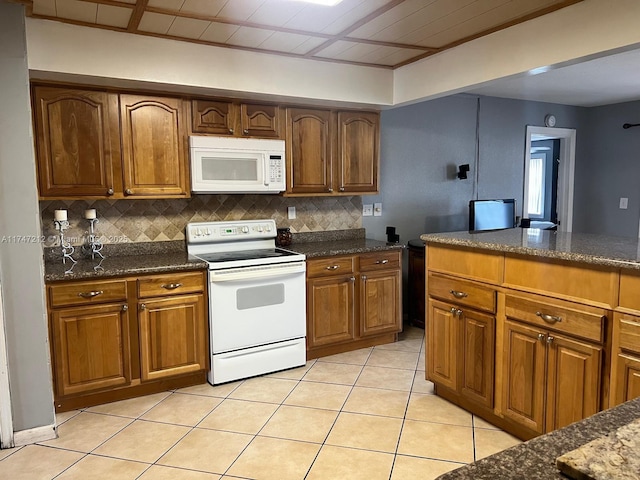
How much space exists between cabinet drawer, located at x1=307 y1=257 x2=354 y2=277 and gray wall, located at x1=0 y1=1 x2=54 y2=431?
5.87 feet

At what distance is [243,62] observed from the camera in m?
3.26

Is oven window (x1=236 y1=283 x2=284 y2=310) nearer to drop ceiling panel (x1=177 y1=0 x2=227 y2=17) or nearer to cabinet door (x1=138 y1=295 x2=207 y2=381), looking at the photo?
cabinet door (x1=138 y1=295 x2=207 y2=381)

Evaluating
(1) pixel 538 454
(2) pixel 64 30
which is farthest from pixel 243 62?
(1) pixel 538 454

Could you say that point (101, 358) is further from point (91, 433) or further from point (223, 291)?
point (223, 291)

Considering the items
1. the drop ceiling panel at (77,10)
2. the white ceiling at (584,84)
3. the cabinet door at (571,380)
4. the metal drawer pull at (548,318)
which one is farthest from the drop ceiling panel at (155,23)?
the cabinet door at (571,380)

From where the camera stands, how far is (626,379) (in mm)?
1965

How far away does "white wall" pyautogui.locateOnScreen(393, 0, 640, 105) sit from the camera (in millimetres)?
2258

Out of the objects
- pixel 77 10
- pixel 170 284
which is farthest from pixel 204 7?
pixel 170 284

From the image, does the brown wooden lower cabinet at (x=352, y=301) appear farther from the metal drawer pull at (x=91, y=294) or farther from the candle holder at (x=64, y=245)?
the candle holder at (x=64, y=245)

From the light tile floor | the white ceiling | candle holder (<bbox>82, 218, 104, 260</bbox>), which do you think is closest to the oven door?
the light tile floor

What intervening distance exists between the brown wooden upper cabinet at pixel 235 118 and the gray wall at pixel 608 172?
424 cm

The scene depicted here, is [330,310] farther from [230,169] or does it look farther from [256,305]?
[230,169]

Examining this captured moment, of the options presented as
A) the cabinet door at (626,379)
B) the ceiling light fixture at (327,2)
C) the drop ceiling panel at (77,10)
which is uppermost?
the drop ceiling panel at (77,10)

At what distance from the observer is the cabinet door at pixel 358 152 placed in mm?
3969
